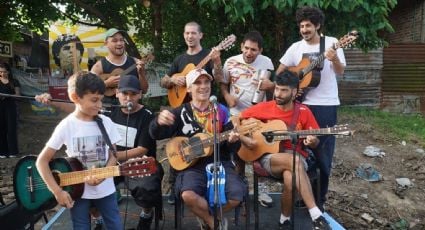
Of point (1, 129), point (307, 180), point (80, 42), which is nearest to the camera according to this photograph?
point (307, 180)

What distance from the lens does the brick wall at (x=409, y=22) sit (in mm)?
10594

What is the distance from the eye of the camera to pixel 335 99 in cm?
412

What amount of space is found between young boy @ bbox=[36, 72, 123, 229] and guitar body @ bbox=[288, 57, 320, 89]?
6.39 ft

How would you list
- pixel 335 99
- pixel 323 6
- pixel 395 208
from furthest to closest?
pixel 395 208 → pixel 323 6 → pixel 335 99

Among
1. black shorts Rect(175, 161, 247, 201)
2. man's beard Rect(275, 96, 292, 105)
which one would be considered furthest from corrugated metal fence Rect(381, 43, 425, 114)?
black shorts Rect(175, 161, 247, 201)

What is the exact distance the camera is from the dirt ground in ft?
19.0

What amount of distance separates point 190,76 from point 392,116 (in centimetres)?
763

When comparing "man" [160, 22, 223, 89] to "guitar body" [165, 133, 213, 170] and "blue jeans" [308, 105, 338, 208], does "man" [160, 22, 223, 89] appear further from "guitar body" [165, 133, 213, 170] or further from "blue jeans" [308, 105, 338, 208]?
"blue jeans" [308, 105, 338, 208]

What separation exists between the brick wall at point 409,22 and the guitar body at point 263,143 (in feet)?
27.6

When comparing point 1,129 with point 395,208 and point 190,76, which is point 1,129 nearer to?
point 190,76

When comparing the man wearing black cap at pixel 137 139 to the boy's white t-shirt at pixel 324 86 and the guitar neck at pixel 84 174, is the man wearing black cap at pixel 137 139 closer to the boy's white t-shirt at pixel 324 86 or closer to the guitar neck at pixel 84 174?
the guitar neck at pixel 84 174

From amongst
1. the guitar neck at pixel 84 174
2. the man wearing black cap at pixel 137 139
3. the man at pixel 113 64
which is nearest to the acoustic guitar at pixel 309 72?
the man wearing black cap at pixel 137 139

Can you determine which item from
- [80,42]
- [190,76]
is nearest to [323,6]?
[190,76]

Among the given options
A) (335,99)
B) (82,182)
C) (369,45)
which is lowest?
(82,182)
